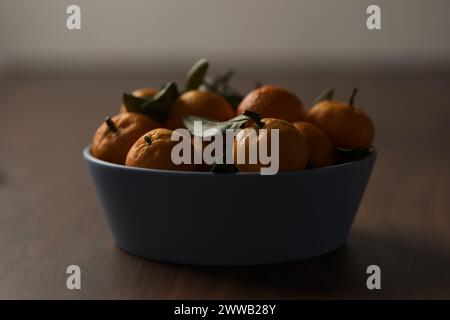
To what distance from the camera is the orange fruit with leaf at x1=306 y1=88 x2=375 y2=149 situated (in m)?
0.89

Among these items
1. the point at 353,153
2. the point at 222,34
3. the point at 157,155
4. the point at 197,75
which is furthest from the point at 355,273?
the point at 222,34

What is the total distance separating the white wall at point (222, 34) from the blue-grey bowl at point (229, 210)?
8.93ft

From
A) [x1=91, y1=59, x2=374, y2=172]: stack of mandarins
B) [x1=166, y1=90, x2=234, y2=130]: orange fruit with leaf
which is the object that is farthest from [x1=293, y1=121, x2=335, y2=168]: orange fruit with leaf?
[x1=166, y1=90, x2=234, y2=130]: orange fruit with leaf

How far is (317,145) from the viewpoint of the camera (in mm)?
845

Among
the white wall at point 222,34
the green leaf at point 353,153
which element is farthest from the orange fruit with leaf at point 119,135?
the white wall at point 222,34

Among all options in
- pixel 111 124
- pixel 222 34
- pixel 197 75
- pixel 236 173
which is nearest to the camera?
pixel 236 173

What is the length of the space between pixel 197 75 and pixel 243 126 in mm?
197

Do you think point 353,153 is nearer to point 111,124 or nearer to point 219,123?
point 219,123

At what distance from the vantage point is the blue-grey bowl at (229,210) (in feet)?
2.58

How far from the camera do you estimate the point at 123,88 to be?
246cm

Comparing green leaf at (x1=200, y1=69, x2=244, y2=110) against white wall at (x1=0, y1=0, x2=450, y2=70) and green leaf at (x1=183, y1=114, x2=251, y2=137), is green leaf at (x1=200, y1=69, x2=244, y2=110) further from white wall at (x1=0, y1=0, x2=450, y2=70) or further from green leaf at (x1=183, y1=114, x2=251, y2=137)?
white wall at (x1=0, y1=0, x2=450, y2=70)

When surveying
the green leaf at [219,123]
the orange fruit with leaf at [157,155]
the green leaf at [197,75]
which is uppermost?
the green leaf at [197,75]

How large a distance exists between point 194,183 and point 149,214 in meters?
0.07

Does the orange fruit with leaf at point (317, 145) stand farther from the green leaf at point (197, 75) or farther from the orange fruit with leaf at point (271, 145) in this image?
the green leaf at point (197, 75)
